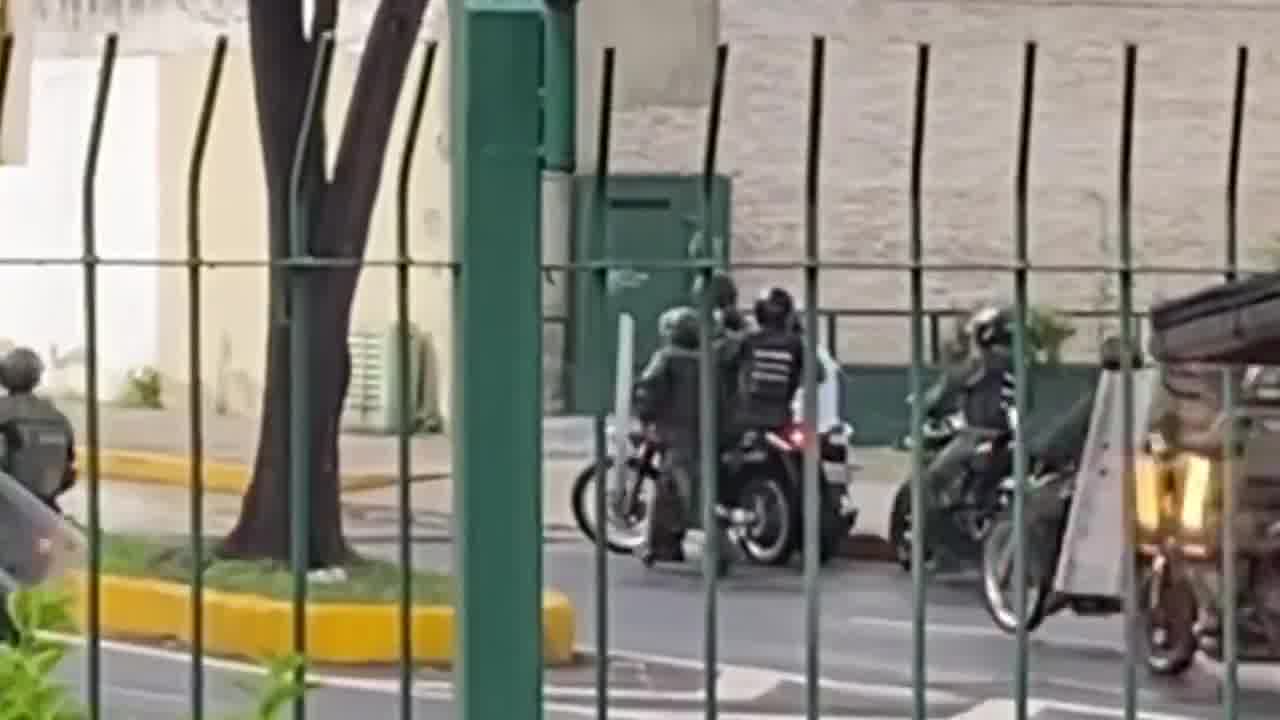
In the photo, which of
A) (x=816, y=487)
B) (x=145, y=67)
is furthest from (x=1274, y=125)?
(x=816, y=487)

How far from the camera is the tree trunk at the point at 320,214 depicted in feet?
19.3

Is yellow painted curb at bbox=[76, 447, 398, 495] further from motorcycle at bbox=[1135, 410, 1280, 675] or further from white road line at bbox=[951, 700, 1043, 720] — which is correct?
motorcycle at bbox=[1135, 410, 1280, 675]

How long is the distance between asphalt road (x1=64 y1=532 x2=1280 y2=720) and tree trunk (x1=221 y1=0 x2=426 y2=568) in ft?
1.13

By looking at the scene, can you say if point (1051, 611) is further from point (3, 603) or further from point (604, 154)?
point (604, 154)

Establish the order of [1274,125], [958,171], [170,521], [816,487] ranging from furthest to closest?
[1274,125]
[958,171]
[170,521]
[816,487]

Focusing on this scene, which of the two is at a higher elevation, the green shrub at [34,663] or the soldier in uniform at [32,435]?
the green shrub at [34,663]

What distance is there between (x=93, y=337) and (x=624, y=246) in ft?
3.30

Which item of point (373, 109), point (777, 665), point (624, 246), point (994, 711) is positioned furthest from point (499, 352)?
point (777, 665)

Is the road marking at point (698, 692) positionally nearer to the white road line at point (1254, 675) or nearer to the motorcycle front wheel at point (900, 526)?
the white road line at point (1254, 675)

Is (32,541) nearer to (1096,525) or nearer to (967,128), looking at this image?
(1096,525)

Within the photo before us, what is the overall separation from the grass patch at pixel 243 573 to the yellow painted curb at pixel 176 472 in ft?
0.81

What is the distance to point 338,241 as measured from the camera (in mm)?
6738

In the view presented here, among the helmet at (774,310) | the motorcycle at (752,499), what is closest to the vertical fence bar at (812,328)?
the motorcycle at (752,499)

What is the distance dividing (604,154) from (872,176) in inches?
492
